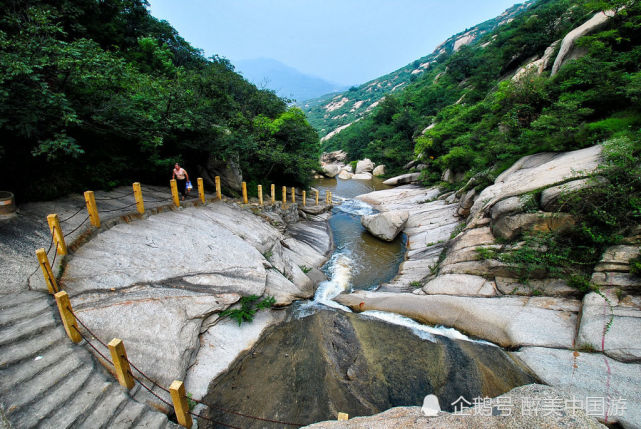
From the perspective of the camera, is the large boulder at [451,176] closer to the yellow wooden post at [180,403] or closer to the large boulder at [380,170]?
the large boulder at [380,170]

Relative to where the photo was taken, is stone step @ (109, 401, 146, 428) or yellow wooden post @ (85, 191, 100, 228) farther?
yellow wooden post @ (85, 191, 100, 228)

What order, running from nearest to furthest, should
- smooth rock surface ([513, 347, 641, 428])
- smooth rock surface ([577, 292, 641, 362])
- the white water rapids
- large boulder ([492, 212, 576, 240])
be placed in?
smooth rock surface ([513, 347, 641, 428])
smooth rock surface ([577, 292, 641, 362])
the white water rapids
large boulder ([492, 212, 576, 240])

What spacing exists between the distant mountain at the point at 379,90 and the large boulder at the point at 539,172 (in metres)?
68.2

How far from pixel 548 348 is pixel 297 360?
6.47 meters

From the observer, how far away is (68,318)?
4.67 meters

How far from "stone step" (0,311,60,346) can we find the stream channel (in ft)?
11.3

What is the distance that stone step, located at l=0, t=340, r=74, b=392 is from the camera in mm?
3945

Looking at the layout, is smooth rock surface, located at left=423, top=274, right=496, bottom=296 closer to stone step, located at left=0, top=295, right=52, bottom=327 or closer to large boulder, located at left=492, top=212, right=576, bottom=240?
large boulder, located at left=492, top=212, right=576, bottom=240

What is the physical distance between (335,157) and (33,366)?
54.7 metres

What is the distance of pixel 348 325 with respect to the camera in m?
7.67

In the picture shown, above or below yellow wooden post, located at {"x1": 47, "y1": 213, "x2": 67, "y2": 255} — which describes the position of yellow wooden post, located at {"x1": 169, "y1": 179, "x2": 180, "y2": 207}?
above

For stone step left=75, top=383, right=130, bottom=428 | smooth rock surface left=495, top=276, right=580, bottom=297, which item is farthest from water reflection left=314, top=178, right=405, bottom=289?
stone step left=75, top=383, right=130, bottom=428

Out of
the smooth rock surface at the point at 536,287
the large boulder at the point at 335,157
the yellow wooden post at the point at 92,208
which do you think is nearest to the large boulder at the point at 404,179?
the large boulder at the point at 335,157

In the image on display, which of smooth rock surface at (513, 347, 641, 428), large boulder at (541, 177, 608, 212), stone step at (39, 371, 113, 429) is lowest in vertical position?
smooth rock surface at (513, 347, 641, 428)
